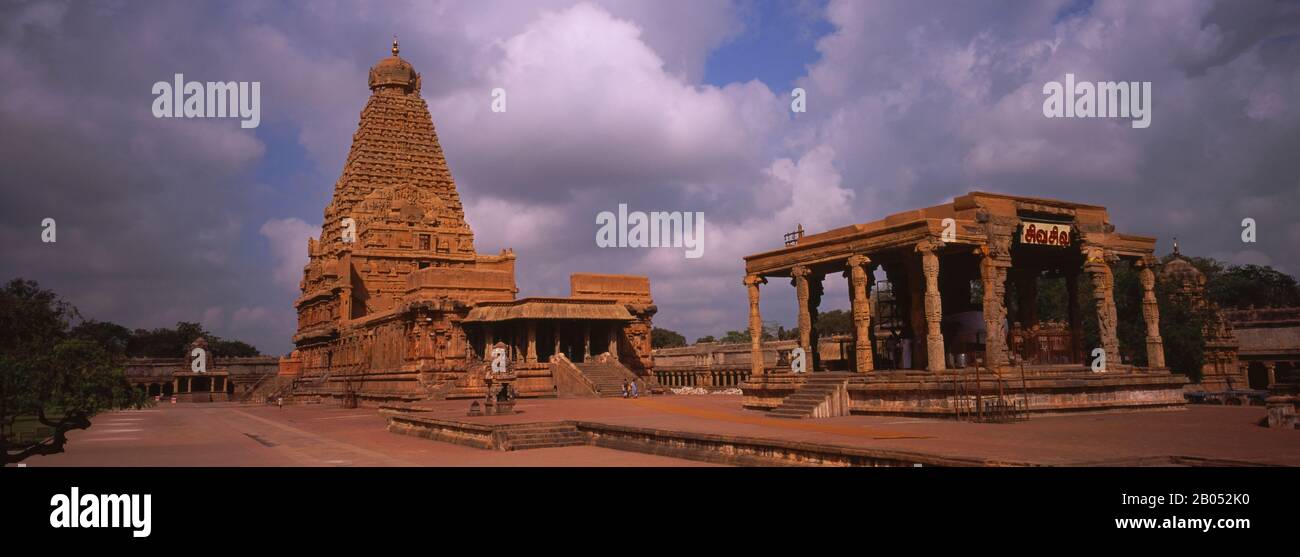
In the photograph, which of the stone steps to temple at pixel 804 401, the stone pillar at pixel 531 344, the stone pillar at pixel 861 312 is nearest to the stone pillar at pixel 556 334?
the stone pillar at pixel 531 344

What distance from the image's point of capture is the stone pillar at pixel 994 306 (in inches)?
952

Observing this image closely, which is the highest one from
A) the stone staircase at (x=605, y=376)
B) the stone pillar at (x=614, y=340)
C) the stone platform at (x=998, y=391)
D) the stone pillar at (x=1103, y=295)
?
the stone pillar at (x=1103, y=295)

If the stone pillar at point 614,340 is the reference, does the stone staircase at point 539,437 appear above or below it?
below

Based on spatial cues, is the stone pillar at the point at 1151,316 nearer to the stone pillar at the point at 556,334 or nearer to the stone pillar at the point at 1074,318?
the stone pillar at the point at 1074,318

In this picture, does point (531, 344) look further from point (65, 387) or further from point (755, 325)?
point (65, 387)

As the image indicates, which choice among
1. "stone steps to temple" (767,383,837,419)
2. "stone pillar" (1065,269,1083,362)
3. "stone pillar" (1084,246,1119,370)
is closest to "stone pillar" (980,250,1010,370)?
"stone pillar" (1084,246,1119,370)

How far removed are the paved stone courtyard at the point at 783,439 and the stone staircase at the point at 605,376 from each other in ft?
40.7

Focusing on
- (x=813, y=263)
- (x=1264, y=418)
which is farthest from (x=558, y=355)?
(x=1264, y=418)

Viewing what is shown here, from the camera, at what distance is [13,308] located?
44.6 meters

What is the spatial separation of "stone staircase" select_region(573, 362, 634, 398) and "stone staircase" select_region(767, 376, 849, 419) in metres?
17.6

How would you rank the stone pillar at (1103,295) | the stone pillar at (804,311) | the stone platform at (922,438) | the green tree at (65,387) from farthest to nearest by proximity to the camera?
the stone pillar at (804,311) < the stone pillar at (1103,295) < the green tree at (65,387) < the stone platform at (922,438)

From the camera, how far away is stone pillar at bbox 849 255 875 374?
86.1 feet

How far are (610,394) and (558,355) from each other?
17.6ft

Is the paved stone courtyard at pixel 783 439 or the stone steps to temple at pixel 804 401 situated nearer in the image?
the paved stone courtyard at pixel 783 439
